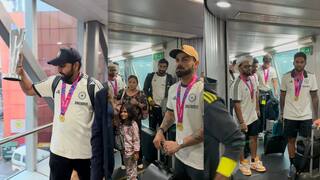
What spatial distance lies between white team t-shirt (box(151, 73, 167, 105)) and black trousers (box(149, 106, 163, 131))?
0.4 inches

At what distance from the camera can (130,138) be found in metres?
0.48

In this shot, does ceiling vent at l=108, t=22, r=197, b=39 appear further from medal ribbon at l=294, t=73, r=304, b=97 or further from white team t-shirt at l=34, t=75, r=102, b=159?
white team t-shirt at l=34, t=75, r=102, b=159

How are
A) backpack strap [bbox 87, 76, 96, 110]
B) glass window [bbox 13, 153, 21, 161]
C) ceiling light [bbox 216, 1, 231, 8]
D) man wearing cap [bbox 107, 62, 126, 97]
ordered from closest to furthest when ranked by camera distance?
ceiling light [bbox 216, 1, 231, 8]
man wearing cap [bbox 107, 62, 126, 97]
backpack strap [bbox 87, 76, 96, 110]
glass window [bbox 13, 153, 21, 161]

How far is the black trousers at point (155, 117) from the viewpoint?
1.42 ft

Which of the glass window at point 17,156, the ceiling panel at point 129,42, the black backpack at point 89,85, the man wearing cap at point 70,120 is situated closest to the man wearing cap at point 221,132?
the ceiling panel at point 129,42

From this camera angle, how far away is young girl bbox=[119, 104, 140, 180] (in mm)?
473

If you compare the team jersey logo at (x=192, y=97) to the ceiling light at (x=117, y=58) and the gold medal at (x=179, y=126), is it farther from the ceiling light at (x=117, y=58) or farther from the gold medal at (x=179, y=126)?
the ceiling light at (x=117, y=58)

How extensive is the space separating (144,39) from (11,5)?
225cm

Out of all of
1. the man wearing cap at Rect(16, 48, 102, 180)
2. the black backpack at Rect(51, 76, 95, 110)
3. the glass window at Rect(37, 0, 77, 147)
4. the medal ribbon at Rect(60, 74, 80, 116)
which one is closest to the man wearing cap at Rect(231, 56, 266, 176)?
the black backpack at Rect(51, 76, 95, 110)

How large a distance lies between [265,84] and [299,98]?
0.20ft

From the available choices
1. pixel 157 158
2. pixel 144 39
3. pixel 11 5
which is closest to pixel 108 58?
pixel 144 39

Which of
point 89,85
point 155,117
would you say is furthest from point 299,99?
point 89,85

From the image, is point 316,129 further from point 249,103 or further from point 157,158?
point 157,158

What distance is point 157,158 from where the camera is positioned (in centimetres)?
45
